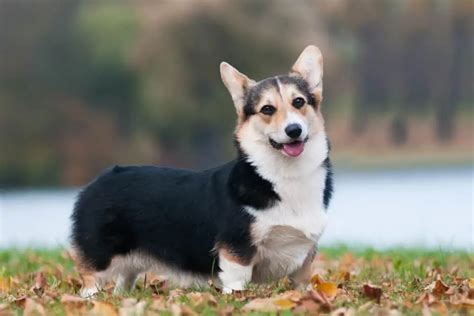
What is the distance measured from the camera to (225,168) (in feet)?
16.9

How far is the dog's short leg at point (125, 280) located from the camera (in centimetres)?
543

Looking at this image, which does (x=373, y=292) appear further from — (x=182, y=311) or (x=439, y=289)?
(x=182, y=311)

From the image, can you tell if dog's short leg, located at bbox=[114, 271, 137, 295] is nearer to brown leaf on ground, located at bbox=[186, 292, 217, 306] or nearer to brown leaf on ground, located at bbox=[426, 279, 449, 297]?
brown leaf on ground, located at bbox=[186, 292, 217, 306]

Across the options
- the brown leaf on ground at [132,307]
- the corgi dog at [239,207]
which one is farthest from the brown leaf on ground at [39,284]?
the brown leaf on ground at [132,307]

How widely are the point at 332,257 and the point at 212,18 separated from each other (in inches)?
481

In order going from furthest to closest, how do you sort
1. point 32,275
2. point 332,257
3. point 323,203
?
1. point 332,257
2. point 32,275
3. point 323,203

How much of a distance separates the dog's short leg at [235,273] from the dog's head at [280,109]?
2.01ft

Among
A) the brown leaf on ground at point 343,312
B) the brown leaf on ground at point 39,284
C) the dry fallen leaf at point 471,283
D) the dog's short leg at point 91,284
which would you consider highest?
the brown leaf on ground at point 343,312

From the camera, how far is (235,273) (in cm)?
484

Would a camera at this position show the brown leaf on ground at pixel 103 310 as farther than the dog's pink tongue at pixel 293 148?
No

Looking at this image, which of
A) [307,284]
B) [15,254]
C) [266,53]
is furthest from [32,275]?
[266,53]

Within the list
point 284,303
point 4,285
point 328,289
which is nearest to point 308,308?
point 284,303

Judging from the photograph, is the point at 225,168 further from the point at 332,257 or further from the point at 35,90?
the point at 35,90

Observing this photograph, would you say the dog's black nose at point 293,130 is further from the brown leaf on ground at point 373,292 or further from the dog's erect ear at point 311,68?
the brown leaf on ground at point 373,292
